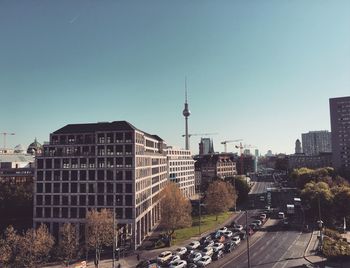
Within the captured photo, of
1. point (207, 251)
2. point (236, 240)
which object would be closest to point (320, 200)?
point (236, 240)

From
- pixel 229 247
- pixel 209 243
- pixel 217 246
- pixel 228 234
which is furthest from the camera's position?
pixel 228 234

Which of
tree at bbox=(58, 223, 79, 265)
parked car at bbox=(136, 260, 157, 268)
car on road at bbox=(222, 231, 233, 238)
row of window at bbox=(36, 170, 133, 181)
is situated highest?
row of window at bbox=(36, 170, 133, 181)

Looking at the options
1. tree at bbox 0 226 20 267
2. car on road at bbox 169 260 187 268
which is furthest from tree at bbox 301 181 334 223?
tree at bbox 0 226 20 267

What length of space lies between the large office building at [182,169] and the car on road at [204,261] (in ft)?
285

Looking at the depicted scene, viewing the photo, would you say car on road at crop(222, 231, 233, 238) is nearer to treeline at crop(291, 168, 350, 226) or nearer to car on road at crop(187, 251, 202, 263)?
car on road at crop(187, 251, 202, 263)

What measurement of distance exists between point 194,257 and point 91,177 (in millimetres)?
38667

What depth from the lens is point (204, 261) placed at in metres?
68.4

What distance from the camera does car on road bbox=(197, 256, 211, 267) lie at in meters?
67.2

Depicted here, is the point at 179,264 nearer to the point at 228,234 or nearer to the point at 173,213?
the point at 173,213

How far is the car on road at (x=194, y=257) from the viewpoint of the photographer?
69.0 meters

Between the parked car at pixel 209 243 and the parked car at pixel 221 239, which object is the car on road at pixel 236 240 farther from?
the parked car at pixel 209 243

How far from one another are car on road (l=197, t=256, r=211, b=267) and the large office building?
8690 centimetres

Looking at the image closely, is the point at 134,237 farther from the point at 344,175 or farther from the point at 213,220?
the point at 344,175

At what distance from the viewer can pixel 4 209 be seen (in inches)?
4309
